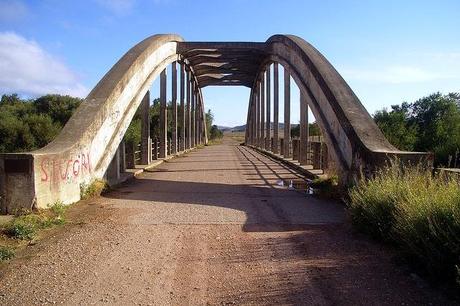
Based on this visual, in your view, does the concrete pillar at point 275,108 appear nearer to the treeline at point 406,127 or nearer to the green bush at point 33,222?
the treeline at point 406,127

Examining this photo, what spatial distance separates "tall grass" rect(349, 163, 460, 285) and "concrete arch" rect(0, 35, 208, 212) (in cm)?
497

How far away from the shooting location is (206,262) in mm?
5441

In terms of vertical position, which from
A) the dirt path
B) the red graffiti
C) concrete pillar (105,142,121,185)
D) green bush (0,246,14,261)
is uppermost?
the red graffiti

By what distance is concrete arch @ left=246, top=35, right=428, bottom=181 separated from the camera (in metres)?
9.63

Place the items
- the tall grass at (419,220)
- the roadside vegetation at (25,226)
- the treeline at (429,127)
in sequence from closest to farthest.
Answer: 1. the tall grass at (419,220)
2. the roadside vegetation at (25,226)
3. the treeline at (429,127)

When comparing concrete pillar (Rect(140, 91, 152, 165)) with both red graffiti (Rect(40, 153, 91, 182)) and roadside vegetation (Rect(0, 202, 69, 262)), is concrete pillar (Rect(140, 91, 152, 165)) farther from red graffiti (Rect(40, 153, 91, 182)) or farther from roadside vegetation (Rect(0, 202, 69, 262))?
roadside vegetation (Rect(0, 202, 69, 262))

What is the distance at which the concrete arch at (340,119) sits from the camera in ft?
31.6

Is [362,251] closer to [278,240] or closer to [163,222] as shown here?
[278,240]

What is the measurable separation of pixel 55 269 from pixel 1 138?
32656mm

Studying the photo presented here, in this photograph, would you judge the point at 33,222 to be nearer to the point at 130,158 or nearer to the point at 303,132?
the point at 130,158

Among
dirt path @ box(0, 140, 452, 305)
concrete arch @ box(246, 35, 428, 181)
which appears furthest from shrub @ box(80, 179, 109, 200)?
concrete arch @ box(246, 35, 428, 181)

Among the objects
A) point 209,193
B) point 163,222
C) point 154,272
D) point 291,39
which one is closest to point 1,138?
point 291,39

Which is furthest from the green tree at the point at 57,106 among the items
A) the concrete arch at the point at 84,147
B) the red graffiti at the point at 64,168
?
the red graffiti at the point at 64,168

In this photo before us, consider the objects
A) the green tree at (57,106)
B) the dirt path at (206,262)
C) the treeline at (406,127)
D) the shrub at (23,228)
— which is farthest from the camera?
the green tree at (57,106)
